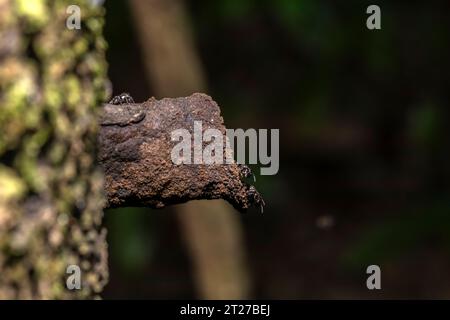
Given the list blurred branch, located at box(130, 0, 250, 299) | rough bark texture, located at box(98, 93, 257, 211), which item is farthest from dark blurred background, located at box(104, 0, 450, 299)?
rough bark texture, located at box(98, 93, 257, 211)

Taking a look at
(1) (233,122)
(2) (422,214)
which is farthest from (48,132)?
(1) (233,122)

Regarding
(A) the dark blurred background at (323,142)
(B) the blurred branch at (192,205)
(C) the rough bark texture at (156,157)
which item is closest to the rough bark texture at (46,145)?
(C) the rough bark texture at (156,157)

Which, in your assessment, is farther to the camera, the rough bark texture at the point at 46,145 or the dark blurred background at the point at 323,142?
the dark blurred background at the point at 323,142

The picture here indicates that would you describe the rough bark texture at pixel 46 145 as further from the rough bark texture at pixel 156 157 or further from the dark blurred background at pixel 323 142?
the dark blurred background at pixel 323 142

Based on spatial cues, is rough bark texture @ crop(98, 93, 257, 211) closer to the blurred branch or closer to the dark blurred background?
the dark blurred background
